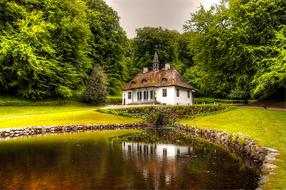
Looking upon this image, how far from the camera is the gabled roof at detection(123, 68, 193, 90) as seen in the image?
178 ft

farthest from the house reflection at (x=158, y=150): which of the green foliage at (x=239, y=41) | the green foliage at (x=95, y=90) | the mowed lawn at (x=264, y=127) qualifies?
the green foliage at (x=95, y=90)

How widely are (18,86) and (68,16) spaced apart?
15.3 meters

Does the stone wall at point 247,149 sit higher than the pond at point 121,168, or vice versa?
the stone wall at point 247,149

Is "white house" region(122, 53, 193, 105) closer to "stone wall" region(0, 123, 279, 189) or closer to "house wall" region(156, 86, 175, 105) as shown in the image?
"house wall" region(156, 86, 175, 105)

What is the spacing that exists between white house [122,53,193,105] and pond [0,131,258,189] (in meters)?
32.6

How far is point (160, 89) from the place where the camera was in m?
55.3

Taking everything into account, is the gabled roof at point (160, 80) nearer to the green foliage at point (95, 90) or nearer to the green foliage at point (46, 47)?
the green foliage at point (95, 90)

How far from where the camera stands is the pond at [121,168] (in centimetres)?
1162

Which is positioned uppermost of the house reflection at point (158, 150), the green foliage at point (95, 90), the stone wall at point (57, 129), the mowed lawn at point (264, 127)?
the green foliage at point (95, 90)

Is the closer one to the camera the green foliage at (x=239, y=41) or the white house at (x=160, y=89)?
the green foliage at (x=239, y=41)

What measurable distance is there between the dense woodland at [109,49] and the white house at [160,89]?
4.22 metres

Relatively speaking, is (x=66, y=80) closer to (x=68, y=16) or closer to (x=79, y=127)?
(x=68, y=16)

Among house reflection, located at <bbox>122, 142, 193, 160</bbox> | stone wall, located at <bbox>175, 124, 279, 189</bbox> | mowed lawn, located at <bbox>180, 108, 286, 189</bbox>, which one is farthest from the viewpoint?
house reflection, located at <bbox>122, 142, 193, 160</bbox>

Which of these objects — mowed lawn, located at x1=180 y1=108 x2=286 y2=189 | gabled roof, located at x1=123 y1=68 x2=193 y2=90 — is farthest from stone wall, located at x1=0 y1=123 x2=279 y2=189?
gabled roof, located at x1=123 y1=68 x2=193 y2=90
